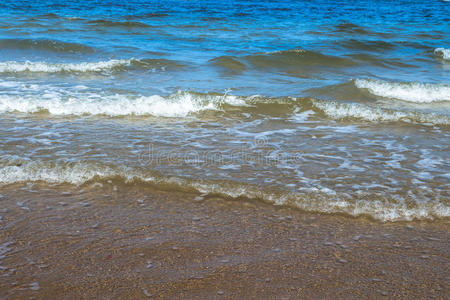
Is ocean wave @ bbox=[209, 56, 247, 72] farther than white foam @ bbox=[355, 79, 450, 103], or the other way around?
ocean wave @ bbox=[209, 56, 247, 72]

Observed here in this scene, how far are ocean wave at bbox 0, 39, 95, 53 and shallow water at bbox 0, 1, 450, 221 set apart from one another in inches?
2.3

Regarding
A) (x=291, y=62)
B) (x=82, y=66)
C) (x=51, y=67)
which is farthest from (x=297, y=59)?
(x=51, y=67)

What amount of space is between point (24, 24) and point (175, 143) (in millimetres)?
14789

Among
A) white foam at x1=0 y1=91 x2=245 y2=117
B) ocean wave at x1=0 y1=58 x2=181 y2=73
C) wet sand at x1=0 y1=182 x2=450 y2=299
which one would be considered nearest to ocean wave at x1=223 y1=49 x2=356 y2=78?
ocean wave at x1=0 y1=58 x2=181 y2=73

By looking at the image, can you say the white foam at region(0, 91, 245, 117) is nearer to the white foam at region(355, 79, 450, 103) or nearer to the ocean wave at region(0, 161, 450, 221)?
the ocean wave at region(0, 161, 450, 221)

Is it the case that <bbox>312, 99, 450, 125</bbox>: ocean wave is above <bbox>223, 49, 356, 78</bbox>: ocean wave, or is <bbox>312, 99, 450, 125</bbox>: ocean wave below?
below

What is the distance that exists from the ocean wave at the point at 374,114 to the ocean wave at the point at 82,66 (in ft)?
16.5

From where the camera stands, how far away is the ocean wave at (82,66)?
9.59 m

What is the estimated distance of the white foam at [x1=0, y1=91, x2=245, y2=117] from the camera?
6652 millimetres

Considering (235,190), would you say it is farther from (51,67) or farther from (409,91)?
(51,67)

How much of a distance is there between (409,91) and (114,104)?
19.8ft

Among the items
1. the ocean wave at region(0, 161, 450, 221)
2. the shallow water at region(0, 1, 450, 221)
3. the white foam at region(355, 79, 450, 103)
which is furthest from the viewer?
the white foam at region(355, 79, 450, 103)

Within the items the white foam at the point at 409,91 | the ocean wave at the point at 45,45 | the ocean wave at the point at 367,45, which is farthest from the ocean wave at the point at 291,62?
the ocean wave at the point at 45,45

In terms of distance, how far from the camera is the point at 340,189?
410 cm
